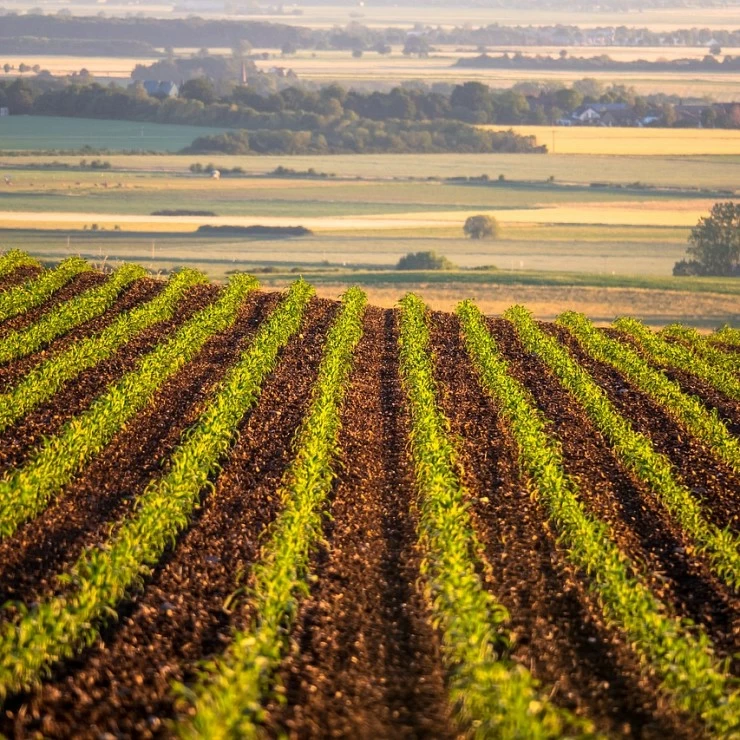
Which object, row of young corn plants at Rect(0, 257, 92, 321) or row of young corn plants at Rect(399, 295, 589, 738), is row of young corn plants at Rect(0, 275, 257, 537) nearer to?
row of young corn plants at Rect(0, 257, 92, 321)

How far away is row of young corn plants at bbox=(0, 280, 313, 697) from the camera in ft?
30.7

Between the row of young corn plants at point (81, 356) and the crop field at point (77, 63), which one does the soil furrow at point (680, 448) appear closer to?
the row of young corn plants at point (81, 356)

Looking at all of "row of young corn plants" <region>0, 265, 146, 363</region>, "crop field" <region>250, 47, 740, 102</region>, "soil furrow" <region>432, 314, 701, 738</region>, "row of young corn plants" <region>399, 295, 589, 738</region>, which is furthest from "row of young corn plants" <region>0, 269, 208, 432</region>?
"crop field" <region>250, 47, 740, 102</region>

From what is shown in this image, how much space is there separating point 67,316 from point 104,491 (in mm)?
10329

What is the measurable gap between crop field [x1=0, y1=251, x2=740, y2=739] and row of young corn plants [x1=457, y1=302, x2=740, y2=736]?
33 millimetres

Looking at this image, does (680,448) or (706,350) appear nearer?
(680,448)

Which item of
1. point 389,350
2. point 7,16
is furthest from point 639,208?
point 7,16

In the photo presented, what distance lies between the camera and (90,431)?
15.6 metres

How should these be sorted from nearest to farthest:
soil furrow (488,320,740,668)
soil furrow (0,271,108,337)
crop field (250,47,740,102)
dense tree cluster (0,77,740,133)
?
soil furrow (488,320,740,668) → soil furrow (0,271,108,337) → dense tree cluster (0,77,740,133) → crop field (250,47,740,102)

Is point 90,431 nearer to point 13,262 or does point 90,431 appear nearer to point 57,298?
point 57,298

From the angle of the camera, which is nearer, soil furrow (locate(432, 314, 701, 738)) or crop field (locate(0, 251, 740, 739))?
crop field (locate(0, 251, 740, 739))

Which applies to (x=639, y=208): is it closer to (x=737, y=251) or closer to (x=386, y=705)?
(x=737, y=251)

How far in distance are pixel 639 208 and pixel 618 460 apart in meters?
69.7

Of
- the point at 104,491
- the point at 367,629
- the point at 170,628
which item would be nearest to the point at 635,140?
the point at 104,491
